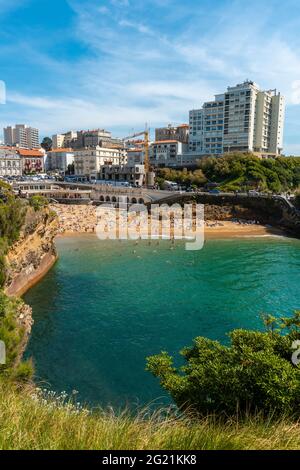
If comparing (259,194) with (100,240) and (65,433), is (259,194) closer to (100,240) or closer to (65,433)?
(100,240)

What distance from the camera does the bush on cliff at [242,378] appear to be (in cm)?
866

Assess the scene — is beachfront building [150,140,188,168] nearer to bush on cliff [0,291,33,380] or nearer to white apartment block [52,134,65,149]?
white apartment block [52,134,65,149]

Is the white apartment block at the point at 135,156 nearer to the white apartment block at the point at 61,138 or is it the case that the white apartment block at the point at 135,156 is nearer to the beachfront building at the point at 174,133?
the beachfront building at the point at 174,133

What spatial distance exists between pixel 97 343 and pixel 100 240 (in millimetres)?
33779

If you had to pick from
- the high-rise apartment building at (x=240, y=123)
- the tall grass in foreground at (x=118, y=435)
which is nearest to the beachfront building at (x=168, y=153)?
the high-rise apartment building at (x=240, y=123)

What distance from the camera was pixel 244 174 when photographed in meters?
84.0

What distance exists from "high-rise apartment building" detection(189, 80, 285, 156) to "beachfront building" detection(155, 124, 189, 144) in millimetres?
16111

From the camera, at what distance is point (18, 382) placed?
12.2 metres

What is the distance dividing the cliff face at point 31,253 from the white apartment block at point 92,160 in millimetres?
74272

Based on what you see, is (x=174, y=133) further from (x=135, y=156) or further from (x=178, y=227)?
(x=178, y=227)

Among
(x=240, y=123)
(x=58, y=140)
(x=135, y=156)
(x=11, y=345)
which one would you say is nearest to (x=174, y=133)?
(x=135, y=156)

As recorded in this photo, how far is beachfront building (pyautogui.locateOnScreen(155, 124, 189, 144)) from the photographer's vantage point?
12794cm

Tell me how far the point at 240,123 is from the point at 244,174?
82.5 ft

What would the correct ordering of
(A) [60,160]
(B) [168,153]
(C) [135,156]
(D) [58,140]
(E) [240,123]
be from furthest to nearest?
(D) [58,140]
(A) [60,160]
(C) [135,156]
(B) [168,153]
(E) [240,123]
